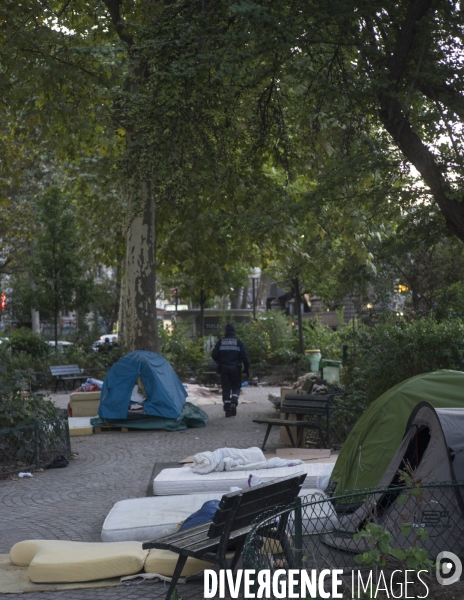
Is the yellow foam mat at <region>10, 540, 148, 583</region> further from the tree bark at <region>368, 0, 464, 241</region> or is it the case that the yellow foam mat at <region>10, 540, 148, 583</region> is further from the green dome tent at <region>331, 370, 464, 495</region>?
the tree bark at <region>368, 0, 464, 241</region>

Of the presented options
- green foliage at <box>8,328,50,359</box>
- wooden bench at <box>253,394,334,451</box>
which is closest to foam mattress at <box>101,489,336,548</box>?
wooden bench at <box>253,394,334,451</box>

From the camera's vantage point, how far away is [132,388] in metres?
16.1

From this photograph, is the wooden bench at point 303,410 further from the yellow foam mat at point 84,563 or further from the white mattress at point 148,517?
the yellow foam mat at point 84,563

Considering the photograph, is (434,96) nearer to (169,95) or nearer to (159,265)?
(169,95)

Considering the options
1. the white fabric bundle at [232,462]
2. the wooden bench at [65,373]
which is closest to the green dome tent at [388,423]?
the white fabric bundle at [232,462]

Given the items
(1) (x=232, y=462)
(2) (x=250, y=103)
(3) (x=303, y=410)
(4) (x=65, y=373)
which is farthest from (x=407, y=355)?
(4) (x=65, y=373)

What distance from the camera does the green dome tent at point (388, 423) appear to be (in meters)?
8.23

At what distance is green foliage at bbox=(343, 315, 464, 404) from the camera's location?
12750mm

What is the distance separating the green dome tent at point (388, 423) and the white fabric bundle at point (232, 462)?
1.34 meters

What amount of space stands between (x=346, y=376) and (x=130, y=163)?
607 centimetres

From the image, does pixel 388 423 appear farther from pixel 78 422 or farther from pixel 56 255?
pixel 56 255

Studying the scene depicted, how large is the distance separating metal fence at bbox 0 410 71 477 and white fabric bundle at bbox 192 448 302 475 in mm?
2852

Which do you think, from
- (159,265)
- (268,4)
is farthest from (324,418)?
(159,265)

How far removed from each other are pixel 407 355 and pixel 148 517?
6.50 m
